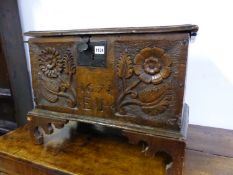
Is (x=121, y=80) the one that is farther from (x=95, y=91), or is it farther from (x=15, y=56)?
(x=15, y=56)

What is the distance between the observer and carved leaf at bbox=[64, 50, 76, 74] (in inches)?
28.7

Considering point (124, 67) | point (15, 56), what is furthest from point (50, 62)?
point (15, 56)

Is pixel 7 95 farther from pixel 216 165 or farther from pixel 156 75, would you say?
pixel 216 165

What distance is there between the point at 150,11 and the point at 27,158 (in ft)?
2.57

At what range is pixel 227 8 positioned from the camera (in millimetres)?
849

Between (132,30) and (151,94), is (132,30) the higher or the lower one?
the higher one

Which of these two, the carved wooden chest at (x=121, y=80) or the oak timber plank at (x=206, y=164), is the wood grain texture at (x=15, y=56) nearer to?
the carved wooden chest at (x=121, y=80)

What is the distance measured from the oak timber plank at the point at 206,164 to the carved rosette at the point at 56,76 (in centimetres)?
44

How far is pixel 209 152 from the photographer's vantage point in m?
0.77

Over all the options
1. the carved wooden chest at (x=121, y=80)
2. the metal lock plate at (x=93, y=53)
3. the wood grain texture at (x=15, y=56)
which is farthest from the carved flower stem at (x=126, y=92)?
the wood grain texture at (x=15, y=56)

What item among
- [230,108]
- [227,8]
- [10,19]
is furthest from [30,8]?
[230,108]

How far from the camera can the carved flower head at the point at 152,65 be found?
1.97 feet

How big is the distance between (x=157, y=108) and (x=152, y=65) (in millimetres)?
128

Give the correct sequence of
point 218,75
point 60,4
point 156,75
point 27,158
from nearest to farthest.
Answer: point 156,75
point 27,158
point 218,75
point 60,4
